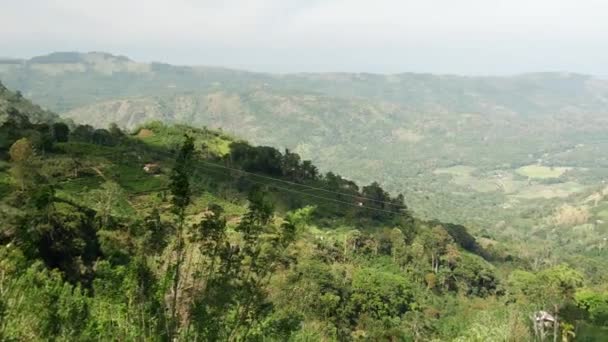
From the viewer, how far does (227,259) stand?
10.7 metres

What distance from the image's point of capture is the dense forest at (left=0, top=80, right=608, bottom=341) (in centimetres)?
1062

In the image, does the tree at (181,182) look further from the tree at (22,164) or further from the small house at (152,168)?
the small house at (152,168)

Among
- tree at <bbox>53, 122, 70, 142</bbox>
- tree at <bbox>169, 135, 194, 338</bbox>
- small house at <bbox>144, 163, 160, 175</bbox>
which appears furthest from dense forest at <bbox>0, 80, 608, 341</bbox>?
small house at <bbox>144, 163, 160, 175</bbox>

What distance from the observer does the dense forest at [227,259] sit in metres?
10.6

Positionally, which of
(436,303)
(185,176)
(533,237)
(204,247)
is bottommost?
Answer: (533,237)

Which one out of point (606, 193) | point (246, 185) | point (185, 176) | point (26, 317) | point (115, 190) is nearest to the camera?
point (185, 176)

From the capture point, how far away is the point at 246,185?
75625mm

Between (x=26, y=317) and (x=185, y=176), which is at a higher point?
(x=185, y=176)

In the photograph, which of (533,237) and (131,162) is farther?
(533,237)

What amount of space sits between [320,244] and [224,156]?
3053 cm

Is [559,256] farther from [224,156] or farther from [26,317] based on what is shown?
[26,317]

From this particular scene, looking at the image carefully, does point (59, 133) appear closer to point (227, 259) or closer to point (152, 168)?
point (152, 168)

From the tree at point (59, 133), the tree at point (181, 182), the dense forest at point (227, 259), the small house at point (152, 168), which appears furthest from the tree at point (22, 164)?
the tree at point (181, 182)

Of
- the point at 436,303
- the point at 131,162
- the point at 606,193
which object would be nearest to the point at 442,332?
the point at 436,303
